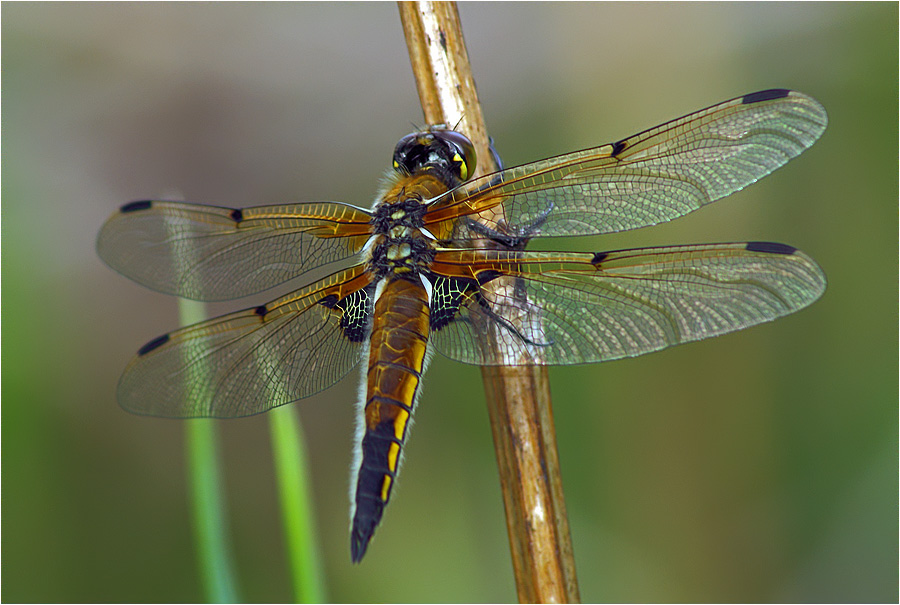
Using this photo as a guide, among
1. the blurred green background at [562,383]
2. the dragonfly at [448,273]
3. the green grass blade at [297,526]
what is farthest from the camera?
the blurred green background at [562,383]

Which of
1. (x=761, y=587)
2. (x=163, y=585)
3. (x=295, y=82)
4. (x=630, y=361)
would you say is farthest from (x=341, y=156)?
(x=761, y=587)

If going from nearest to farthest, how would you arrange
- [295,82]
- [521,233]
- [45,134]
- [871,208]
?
[521,233], [871,208], [45,134], [295,82]

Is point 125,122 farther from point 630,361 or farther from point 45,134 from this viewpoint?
point 630,361

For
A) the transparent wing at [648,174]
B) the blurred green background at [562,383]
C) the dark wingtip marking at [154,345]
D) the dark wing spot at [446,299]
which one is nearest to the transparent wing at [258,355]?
the dark wingtip marking at [154,345]

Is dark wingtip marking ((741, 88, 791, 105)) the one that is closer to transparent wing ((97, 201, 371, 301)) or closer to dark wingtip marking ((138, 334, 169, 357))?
transparent wing ((97, 201, 371, 301))

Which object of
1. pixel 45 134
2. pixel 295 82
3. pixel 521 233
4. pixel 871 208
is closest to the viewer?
pixel 521 233

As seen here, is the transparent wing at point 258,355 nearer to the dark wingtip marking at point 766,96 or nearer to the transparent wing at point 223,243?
the transparent wing at point 223,243

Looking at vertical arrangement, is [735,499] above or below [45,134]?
below
